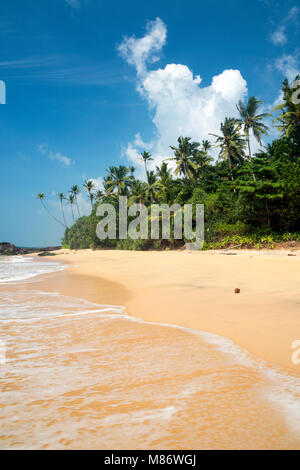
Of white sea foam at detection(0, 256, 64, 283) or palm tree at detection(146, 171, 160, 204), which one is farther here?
palm tree at detection(146, 171, 160, 204)

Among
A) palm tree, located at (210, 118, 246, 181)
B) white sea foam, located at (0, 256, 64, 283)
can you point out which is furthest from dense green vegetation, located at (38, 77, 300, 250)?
white sea foam, located at (0, 256, 64, 283)

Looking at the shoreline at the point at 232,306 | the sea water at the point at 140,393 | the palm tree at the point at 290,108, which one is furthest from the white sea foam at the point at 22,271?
the palm tree at the point at 290,108

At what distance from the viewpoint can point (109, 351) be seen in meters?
3.25

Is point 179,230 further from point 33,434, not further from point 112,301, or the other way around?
point 33,434

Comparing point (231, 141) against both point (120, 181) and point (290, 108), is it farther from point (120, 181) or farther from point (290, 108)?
point (120, 181)

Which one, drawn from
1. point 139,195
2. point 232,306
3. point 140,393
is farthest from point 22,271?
point 139,195

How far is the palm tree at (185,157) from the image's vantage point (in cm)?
3784

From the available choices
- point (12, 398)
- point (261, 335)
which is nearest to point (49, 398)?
point (12, 398)

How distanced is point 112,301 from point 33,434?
4.84 m

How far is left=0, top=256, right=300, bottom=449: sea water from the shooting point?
1.69 metres

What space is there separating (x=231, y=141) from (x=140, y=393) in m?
38.9

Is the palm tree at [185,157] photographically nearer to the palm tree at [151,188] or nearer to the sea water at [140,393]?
the palm tree at [151,188]

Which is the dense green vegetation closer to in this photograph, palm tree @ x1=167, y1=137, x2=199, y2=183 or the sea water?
palm tree @ x1=167, y1=137, x2=199, y2=183

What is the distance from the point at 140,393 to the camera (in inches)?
88.1
